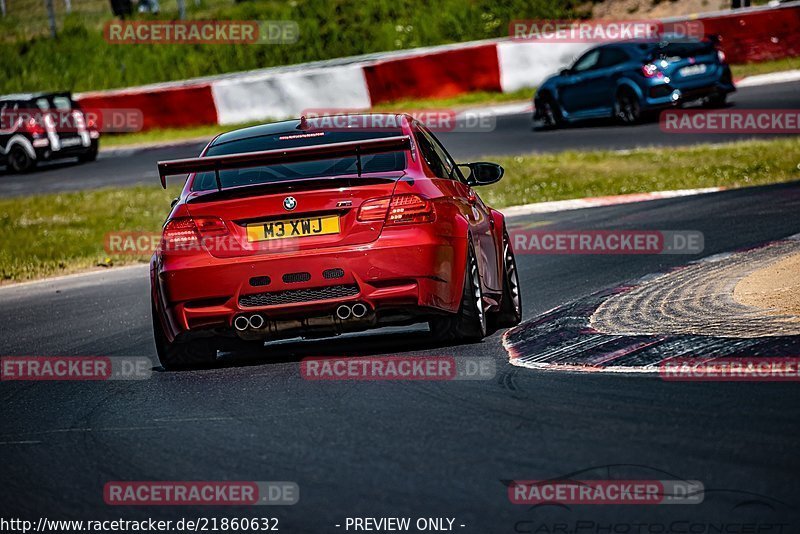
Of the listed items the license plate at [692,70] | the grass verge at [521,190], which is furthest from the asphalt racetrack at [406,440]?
the license plate at [692,70]

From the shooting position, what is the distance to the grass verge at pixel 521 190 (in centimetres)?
1755

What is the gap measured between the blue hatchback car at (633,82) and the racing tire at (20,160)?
1052 centimetres

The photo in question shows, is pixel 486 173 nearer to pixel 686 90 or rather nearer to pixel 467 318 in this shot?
pixel 467 318

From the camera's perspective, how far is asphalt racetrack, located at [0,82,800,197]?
23031 mm

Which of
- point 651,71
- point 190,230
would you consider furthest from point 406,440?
point 651,71

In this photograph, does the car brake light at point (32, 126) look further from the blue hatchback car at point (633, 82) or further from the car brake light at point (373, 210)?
the car brake light at point (373, 210)

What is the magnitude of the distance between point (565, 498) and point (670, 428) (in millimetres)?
906

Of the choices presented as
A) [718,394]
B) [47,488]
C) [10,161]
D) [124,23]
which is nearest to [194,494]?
[47,488]

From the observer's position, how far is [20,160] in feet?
100

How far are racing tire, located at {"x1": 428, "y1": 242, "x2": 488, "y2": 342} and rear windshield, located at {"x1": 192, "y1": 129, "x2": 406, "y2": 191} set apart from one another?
2.26ft

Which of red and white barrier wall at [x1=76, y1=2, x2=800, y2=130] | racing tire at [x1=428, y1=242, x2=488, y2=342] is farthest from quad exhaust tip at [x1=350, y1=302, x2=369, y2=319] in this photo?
red and white barrier wall at [x1=76, y1=2, x2=800, y2=130]

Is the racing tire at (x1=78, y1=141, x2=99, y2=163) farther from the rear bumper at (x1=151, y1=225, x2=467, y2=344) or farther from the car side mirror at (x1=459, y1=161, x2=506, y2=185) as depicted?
the rear bumper at (x1=151, y1=225, x2=467, y2=344)

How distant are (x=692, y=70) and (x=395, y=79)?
356 inches

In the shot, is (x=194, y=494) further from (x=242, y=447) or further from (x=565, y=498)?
(x=565, y=498)
